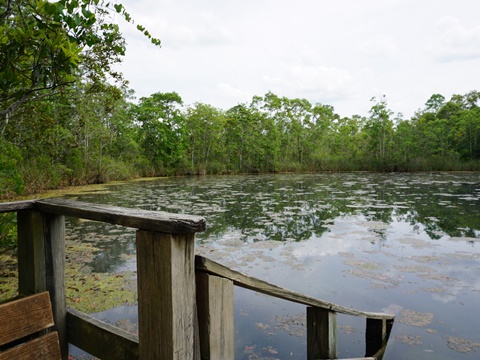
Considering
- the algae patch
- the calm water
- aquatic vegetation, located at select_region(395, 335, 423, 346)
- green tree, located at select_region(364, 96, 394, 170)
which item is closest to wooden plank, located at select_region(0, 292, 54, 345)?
the calm water

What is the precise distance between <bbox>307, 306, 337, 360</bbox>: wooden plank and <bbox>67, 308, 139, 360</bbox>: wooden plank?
51.0 inches

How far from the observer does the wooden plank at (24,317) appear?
46.1 inches

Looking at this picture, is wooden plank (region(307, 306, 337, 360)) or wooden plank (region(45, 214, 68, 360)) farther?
wooden plank (region(307, 306, 337, 360))

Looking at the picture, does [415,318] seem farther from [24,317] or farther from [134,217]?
[24,317]

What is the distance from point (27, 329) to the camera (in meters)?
1.24

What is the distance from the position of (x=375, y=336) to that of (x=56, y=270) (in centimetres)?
258

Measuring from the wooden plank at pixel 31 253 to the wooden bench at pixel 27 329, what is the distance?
22 centimetres

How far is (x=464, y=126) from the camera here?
31.9 meters

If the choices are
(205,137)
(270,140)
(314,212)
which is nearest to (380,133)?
(270,140)

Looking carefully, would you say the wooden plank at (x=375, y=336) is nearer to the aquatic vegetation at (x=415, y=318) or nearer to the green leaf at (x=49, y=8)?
the aquatic vegetation at (x=415, y=318)

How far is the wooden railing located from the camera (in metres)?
1.05

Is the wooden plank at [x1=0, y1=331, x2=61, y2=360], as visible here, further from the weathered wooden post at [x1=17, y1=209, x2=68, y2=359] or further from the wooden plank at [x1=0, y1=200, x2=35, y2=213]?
the wooden plank at [x1=0, y1=200, x2=35, y2=213]

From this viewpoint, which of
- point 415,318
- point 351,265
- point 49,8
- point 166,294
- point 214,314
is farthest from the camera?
point 351,265

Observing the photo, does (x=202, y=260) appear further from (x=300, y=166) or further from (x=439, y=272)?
(x=300, y=166)
